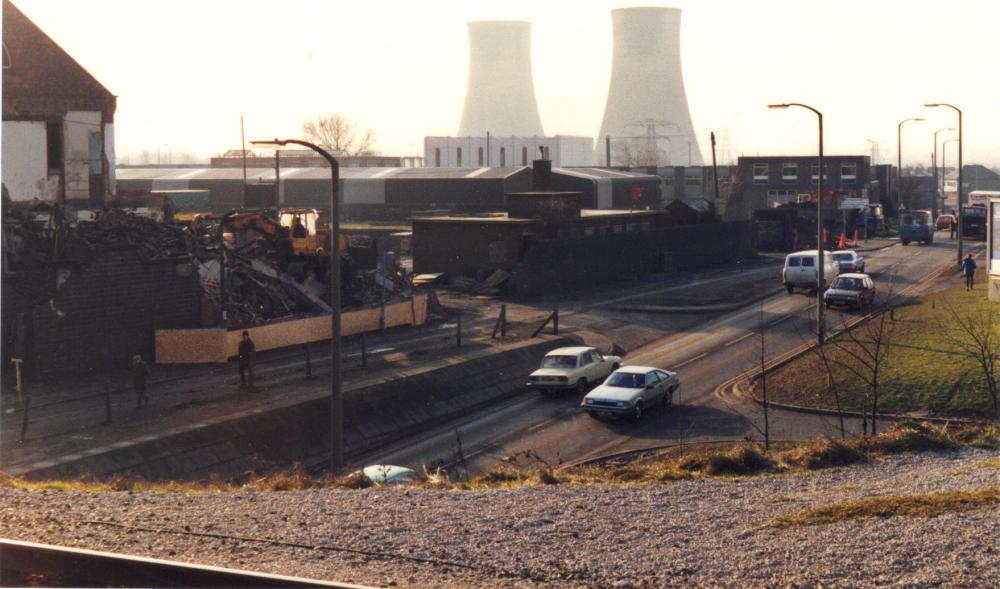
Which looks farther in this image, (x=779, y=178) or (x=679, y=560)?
(x=779, y=178)

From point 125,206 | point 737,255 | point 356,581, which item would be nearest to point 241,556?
point 356,581

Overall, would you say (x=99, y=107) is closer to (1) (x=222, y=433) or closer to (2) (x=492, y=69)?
(1) (x=222, y=433)

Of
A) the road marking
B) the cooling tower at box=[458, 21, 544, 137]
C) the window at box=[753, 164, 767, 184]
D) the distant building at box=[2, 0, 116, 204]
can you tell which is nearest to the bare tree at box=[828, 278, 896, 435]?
the road marking

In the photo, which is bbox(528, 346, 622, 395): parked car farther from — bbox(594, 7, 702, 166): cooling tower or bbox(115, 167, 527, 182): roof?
bbox(594, 7, 702, 166): cooling tower

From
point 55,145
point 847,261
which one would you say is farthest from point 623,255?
point 55,145

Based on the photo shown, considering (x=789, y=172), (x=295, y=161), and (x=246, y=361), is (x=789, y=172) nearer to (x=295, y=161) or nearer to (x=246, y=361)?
(x=295, y=161)

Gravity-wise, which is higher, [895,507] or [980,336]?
[980,336]

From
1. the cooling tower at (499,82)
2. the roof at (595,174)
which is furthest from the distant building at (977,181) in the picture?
the roof at (595,174)

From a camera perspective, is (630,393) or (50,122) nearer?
(630,393)
